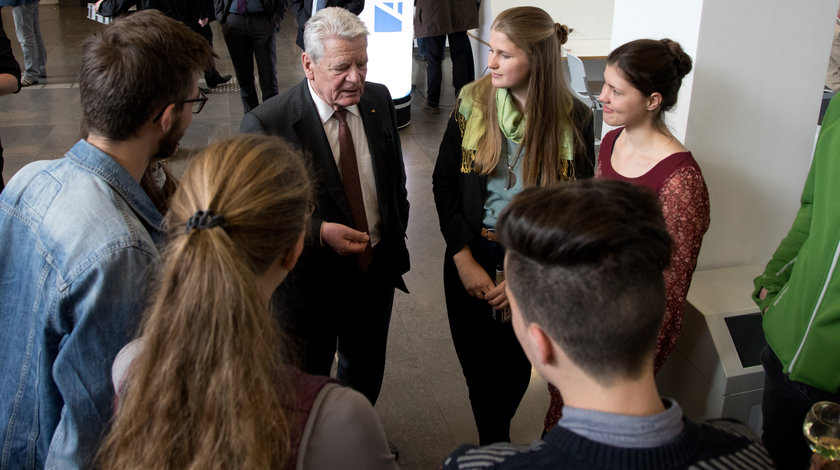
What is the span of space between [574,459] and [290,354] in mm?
621

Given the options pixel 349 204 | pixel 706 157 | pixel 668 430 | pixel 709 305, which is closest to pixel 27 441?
pixel 349 204

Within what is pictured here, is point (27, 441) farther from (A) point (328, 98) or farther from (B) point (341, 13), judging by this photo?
(B) point (341, 13)

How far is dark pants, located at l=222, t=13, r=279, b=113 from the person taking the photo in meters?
5.84

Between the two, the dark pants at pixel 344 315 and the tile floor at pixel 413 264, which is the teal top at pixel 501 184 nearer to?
the dark pants at pixel 344 315

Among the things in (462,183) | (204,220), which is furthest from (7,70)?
(204,220)

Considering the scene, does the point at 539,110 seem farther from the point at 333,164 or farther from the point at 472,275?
the point at 333,164

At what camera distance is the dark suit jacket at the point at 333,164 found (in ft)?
7.44

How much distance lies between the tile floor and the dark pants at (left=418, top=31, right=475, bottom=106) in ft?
0.95

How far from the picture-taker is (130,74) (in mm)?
1515

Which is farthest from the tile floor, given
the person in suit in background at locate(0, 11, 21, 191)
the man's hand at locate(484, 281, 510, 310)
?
the person in suit in background at locate(0, 11, 21, 191)

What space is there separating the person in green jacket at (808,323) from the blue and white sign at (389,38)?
454 centimetres

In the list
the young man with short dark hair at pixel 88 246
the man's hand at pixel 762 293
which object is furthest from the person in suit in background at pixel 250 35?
the man's hand at pixel 762 293

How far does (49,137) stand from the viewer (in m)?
6.23

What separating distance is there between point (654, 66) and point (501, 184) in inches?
24.7
